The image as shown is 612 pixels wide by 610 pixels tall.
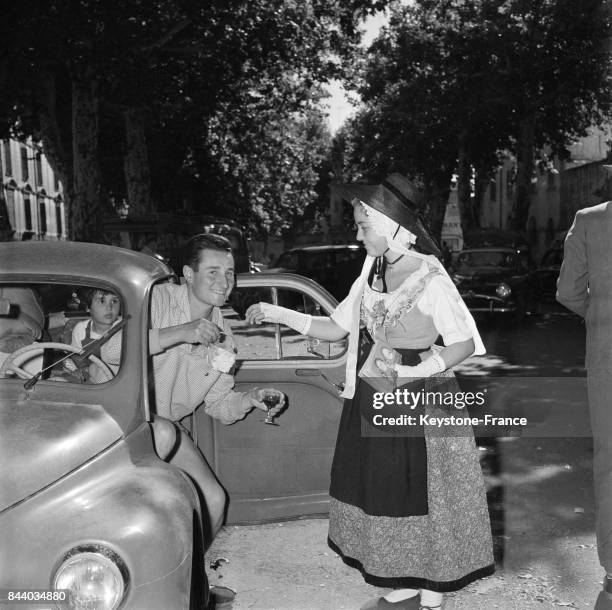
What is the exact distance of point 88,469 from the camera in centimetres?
247

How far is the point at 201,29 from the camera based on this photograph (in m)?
20.5

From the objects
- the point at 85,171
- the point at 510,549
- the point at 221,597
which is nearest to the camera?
the point at 221,597

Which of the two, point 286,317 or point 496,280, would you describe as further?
point 496,280

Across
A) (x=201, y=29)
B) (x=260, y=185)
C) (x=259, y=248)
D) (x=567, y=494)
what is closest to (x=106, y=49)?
(x=201, y=29)

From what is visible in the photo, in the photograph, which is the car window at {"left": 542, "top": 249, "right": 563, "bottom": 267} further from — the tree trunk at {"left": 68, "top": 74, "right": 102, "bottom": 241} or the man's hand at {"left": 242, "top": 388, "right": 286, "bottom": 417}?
the man's hand at {"left": 242, "top": 388, "right": 286, "bottom": 417}

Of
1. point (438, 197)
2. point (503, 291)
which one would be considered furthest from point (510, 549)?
point (438, 197)

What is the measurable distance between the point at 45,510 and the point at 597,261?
246cm

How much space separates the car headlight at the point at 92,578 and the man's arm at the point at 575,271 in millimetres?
2290

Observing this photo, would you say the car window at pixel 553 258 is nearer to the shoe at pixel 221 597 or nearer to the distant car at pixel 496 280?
the distant car at pixel 496 280

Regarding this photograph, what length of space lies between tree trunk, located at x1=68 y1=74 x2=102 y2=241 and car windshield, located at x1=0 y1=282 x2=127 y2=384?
671 inches

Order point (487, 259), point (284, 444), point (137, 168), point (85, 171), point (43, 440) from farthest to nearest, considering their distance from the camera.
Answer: point (137, 168) → point (85, 171) → point (487, 259) → point (284, 444) → point (43, 440)

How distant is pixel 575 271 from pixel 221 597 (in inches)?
86.8

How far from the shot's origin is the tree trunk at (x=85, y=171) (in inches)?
778

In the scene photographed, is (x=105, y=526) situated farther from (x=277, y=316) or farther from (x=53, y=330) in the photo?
(x=277, y=316)
